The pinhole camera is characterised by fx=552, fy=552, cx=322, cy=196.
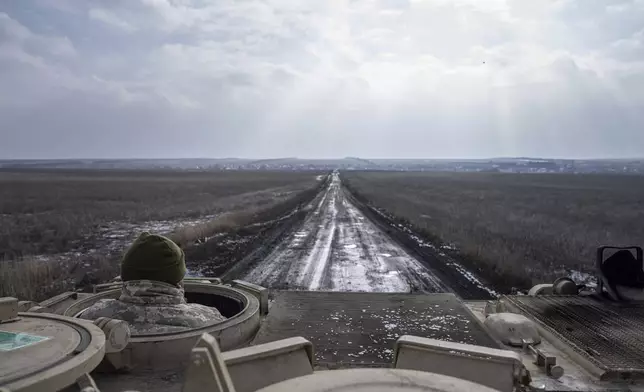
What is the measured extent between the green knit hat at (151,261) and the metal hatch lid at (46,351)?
37.3 inches

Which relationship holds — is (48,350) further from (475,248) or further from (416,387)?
(475,248)

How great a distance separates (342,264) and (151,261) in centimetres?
1167

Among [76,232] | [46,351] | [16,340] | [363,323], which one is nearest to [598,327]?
[363,323]

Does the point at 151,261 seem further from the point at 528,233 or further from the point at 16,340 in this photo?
the point at 528,233

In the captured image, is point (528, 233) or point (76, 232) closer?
point (76, 232)

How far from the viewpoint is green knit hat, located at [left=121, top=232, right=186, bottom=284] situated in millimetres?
5230

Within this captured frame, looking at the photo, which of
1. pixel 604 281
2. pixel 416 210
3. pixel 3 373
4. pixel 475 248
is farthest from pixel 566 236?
pixel 3 373

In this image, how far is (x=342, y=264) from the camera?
1659 centimetres

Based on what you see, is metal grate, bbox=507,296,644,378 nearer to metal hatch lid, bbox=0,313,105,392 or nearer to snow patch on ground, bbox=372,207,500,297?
metal hatch lid, bbox=0,313,105,392

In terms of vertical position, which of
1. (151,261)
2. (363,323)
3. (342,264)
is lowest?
(342,264)

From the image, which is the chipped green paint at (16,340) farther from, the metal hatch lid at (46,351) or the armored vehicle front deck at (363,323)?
the armored vehicle front deck at (363,323)

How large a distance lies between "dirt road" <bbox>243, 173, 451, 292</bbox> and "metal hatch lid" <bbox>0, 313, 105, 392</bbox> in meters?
9.24

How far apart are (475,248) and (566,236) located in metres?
7.86

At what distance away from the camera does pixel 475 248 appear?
64.5ft
